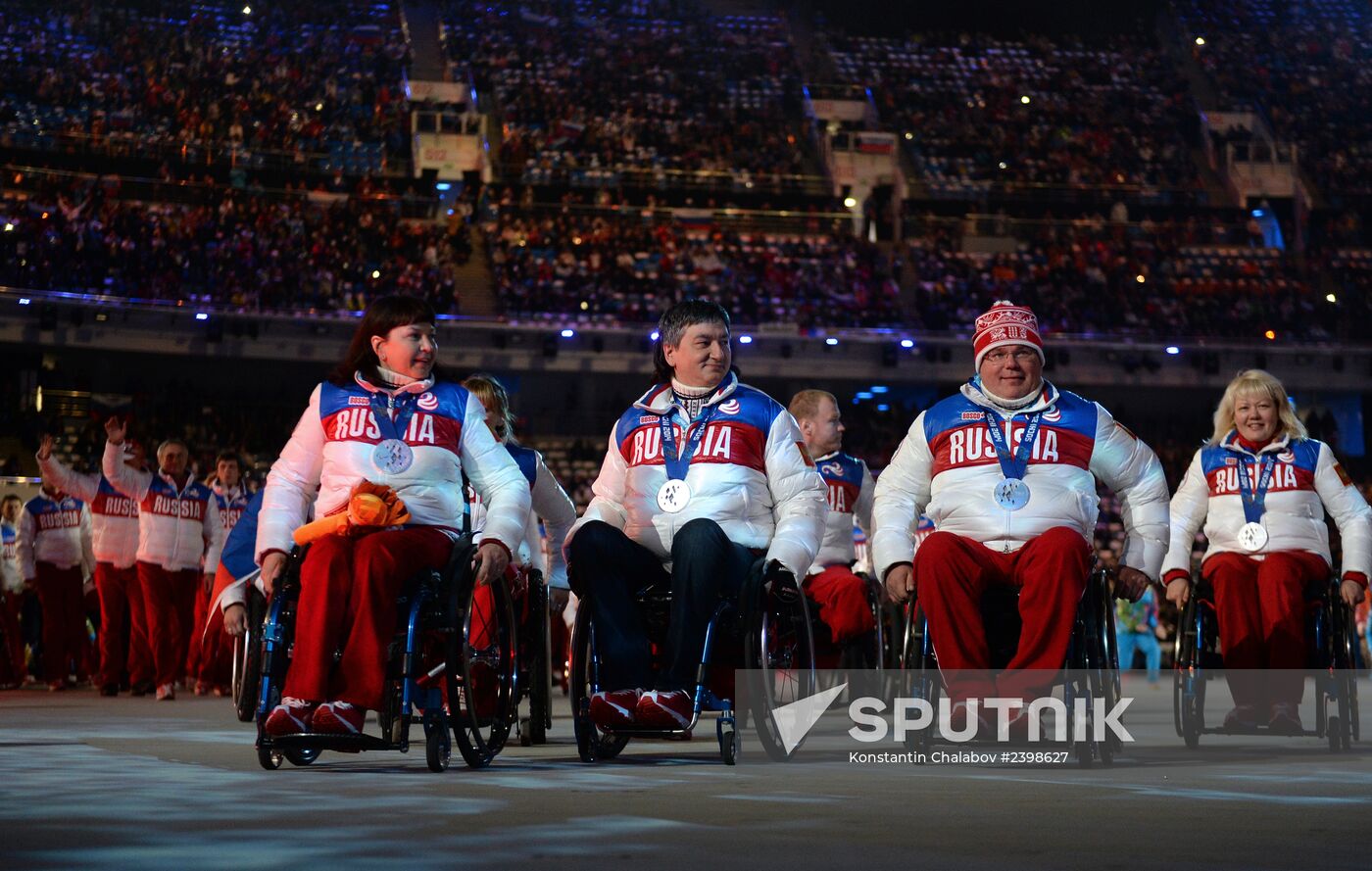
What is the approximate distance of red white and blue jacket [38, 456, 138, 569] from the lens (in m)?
10.3

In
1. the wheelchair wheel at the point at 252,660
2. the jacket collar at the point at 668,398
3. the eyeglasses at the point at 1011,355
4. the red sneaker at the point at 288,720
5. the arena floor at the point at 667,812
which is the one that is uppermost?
the eyeglasses at the point at 1011,355

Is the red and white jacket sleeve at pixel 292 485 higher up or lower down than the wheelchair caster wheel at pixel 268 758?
higher up

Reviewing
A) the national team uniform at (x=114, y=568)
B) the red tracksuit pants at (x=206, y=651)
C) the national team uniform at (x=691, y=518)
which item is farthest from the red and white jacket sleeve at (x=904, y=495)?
the national team uniform at (x=114, y=568)

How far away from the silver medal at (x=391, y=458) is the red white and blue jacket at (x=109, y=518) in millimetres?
6245

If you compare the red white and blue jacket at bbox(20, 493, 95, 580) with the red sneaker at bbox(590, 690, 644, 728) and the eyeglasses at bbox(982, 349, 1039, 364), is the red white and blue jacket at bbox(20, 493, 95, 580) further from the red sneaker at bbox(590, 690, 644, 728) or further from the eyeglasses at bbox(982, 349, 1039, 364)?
the eyeglasses at bbox(982, 349, 1039, 364)

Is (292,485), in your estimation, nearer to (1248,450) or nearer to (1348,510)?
(1248,450)

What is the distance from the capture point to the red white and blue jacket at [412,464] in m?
4.57

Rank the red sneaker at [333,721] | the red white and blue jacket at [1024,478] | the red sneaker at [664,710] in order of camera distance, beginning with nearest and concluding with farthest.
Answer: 1. the red sneaker at [333,721]
2. the red sneaker at [664,710]
3. the red white and blue jacket at [1024,478]

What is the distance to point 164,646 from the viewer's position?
397 inches

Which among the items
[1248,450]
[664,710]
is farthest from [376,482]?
[1248,450]

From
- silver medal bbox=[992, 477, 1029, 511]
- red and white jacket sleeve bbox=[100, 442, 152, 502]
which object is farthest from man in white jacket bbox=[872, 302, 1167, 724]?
red and white jacket sleeve bbox=[100, 442, 152, 502]

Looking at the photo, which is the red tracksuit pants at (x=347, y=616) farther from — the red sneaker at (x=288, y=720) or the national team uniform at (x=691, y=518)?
the national team uniform at (x=691, y=518)

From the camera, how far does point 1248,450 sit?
21.4 feet

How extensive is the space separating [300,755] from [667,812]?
5.82 feet
